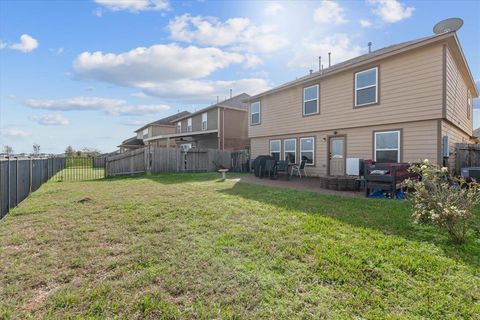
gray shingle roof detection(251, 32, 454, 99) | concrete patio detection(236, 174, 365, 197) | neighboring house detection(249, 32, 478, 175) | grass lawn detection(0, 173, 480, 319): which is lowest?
grass lawn detection(0, 173, 480, 319)

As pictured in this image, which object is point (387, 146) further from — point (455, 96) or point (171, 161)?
point (171, 161)

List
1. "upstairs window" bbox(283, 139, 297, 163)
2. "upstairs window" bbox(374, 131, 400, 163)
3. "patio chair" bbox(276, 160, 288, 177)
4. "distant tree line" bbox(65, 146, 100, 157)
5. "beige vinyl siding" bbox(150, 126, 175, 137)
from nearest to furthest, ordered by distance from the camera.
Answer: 1. "upstairs window" bbox(374, 131, 400, 163)
2. "patio chair" bbox(276, 160, 288, 177)
3. "upstairs window" bbox(283, 139, 297, 163)
4. "distant tree line" bbox(65, 146, 100, 157)
5. "beige vinyl siding" bbox(150, 126, 175, 137)

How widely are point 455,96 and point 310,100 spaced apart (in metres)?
5.67

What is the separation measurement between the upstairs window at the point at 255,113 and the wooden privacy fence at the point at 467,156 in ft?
32.5

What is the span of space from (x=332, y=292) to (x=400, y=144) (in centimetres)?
872

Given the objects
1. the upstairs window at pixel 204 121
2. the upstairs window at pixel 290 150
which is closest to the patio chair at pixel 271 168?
the upstairs window at pixel 290 150

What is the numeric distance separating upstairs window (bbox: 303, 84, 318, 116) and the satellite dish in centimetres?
493

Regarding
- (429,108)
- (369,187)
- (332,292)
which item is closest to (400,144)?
(429,108)

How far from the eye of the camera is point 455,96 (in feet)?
33.1

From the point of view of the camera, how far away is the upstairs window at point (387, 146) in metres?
9.74

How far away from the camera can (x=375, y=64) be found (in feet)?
33.5

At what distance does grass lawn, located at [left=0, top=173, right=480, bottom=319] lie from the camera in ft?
8.18

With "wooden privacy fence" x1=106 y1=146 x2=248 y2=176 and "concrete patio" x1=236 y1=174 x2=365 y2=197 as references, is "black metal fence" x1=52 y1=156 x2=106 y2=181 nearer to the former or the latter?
"wooden privacy fence" x1=106 y1=146 x2=248 y2=176

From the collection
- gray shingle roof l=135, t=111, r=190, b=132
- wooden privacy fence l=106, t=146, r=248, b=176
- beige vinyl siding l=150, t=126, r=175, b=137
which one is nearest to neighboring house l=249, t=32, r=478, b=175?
wooden privacy fence l=106, t=146, r=248, b=176
